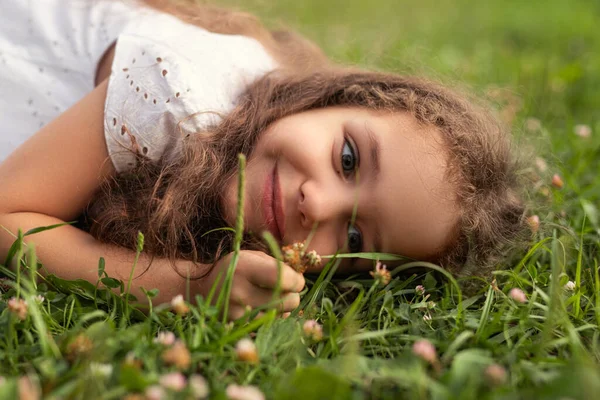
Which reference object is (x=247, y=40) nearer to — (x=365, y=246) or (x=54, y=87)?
(x=54, y=87)

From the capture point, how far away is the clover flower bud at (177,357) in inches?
52.0

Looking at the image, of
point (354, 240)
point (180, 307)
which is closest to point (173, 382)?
point (180, 307)

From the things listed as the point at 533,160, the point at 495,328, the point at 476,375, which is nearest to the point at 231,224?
the point at 495,328

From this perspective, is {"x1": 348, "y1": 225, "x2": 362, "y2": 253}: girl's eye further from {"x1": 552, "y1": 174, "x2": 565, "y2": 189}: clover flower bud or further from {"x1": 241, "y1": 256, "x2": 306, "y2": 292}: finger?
{"x1": 552, "y1": 174, "x2": 565, "y2": 189}: clover flower bud

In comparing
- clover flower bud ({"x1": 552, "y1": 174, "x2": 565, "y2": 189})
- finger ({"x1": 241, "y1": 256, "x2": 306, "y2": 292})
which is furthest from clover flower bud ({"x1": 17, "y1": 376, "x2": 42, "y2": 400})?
clover flower bud ({"x1": 552, "y1": 174, "x2": 565, "y2": 189})

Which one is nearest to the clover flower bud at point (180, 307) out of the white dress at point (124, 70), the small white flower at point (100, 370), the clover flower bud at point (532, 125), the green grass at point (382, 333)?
the green grass at point (382, 333)

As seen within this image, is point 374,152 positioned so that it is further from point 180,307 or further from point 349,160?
point 180,307

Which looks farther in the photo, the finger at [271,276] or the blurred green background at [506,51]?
the blurred green background at [506,51]

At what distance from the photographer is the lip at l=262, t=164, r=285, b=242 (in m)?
2.04

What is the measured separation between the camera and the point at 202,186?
→ 7.06 ft

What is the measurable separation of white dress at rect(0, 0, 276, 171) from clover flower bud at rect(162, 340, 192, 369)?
101 centimetres

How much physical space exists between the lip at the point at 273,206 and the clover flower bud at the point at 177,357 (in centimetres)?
74

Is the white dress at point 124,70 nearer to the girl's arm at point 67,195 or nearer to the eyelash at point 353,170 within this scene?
the girl's arm at point 67,195

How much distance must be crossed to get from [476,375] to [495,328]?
0.42 meters
